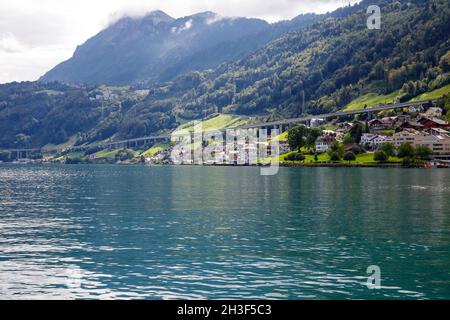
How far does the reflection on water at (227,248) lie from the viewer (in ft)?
121

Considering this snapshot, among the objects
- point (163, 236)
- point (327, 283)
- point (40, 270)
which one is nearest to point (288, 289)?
point (327, 283)

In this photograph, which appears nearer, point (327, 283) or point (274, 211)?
point (327, 283)

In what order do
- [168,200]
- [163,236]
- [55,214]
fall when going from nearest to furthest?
[163,236] → [55,214] → [168,200]

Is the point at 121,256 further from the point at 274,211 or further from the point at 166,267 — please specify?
the point at 274,211

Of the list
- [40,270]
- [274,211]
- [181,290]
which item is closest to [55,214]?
[274,211]

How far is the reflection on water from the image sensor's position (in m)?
36.8

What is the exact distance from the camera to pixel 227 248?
50438 millimetres

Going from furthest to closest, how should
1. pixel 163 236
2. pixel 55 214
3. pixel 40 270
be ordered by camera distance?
pixel 55 214 → pixel 163 236 → pixel 40 270
